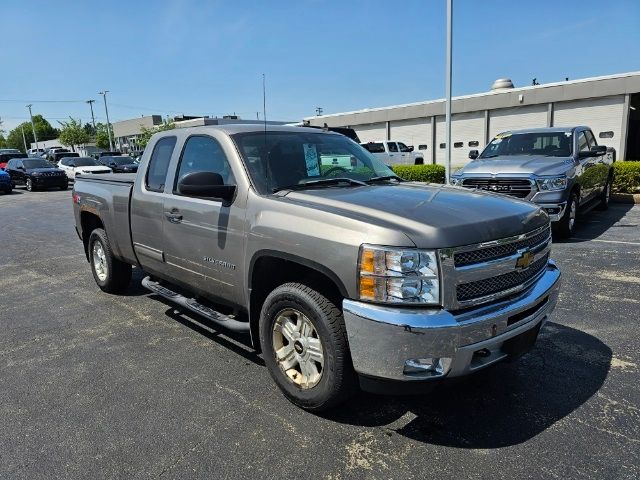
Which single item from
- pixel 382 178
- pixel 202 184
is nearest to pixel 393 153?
pixel 382 178

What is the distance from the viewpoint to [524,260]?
124 inches

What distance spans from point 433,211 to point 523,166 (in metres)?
6.15

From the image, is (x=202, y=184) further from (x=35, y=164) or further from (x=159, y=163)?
(x=35, y=164)

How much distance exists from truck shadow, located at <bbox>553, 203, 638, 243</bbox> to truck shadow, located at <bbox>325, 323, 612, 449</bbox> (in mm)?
5115

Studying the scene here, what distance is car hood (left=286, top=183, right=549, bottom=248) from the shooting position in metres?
2.77

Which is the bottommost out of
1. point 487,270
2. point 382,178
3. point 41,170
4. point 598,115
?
point 41,170

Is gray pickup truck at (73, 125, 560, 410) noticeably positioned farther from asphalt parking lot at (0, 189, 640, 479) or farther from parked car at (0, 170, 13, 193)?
parked car at (0, 170, 13, 193)

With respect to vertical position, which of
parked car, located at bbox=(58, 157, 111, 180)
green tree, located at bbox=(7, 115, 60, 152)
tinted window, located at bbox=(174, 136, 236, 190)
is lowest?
parked car, located at bbox=(58, 157, 111, 180)

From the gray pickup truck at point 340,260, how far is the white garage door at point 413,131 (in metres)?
27.2

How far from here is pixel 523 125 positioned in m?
25.6

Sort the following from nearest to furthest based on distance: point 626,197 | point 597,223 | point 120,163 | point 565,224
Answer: point 565,224
point 597,223
point 626,197
point 120,163

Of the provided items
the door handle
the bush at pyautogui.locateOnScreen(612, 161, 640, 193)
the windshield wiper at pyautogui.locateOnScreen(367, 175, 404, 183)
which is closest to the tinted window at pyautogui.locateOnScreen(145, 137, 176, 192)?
the door handle

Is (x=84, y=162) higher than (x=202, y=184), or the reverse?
(x=202, y=184)

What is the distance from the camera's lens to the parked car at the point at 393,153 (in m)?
24.9
